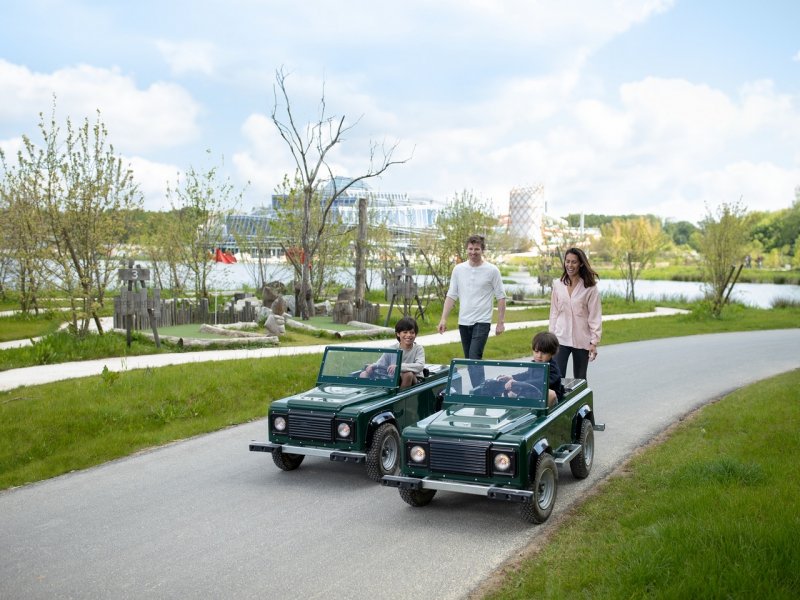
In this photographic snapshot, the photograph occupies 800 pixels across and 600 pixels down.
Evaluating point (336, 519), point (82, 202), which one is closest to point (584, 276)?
point (336, 519)

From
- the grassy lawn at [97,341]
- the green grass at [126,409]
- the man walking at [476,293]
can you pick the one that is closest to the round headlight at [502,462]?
the man walking at [476,293]

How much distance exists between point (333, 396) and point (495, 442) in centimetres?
214

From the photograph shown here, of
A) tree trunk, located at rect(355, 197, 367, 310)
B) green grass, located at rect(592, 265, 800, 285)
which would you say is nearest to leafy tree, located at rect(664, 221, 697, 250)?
green grass, located at rect(592, 265, 800, 285)

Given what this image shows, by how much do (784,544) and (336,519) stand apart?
10.5 ft

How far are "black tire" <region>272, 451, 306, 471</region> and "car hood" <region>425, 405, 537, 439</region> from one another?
1732mm

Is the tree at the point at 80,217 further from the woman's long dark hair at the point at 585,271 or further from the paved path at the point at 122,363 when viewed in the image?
the woman's long dark hair at the point at 585,271

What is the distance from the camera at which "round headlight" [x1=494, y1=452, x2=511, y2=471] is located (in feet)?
18.7

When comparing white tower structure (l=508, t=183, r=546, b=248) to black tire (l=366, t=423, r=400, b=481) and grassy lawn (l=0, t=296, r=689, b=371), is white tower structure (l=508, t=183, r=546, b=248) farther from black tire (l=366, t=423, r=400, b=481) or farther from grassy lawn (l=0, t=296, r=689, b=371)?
black tire (l=366, t=423, r=400, b=481)

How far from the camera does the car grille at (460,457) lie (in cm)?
581

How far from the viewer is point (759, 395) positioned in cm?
1035

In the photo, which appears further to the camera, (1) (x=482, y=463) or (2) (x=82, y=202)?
(2) (x=82, y=202)

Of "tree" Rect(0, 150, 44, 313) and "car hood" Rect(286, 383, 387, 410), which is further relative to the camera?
"tree" Rect(0, 150, 44, 313)

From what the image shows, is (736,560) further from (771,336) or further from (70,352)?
(771,336)

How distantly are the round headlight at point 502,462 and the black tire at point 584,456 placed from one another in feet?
4.91
